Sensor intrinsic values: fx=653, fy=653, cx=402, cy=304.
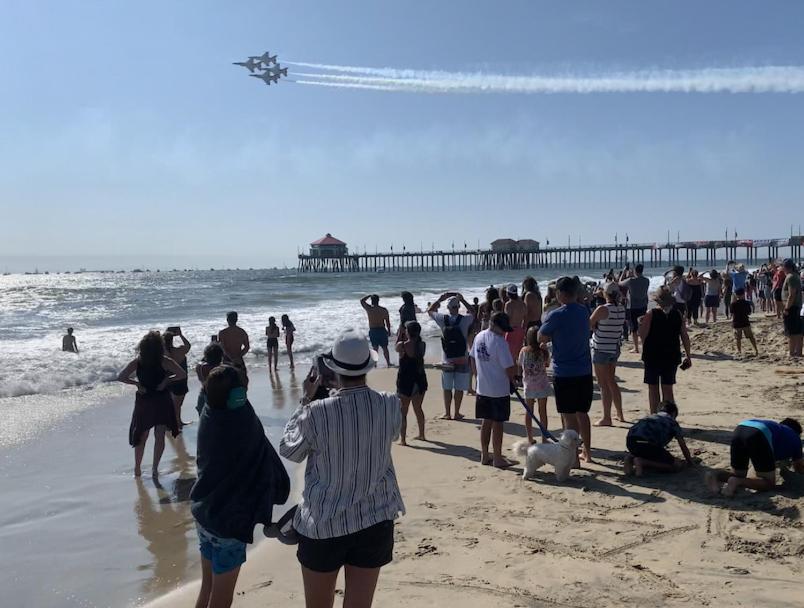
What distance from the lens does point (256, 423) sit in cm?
311

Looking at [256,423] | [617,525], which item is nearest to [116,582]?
[256,423]

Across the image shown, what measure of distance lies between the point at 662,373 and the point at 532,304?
2282mm

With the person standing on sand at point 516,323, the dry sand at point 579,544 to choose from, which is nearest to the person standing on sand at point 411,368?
the dry sand at point 579,544

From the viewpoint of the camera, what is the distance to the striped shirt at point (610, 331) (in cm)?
723

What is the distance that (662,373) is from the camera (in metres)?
6.74

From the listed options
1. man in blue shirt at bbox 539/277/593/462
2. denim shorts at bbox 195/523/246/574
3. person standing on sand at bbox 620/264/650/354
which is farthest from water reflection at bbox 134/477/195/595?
person standing on sand at bbox 620/264/650/354

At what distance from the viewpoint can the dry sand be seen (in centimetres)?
369

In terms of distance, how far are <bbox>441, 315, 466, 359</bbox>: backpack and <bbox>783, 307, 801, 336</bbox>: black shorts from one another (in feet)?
21.4

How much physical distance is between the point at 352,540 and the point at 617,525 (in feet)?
8.77

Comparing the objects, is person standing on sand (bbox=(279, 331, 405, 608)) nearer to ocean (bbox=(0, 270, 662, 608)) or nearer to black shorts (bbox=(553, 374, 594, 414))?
ocean (bbox=(0, 270, 662, 608))

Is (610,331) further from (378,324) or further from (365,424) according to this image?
(365,424)

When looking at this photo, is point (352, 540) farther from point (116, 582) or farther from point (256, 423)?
point (116, 582)

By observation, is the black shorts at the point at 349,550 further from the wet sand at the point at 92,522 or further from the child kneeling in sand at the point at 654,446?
the child kneeling in sand at the point at 654,446

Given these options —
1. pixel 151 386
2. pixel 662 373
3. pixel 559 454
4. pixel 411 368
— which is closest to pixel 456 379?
pixel 411 368
